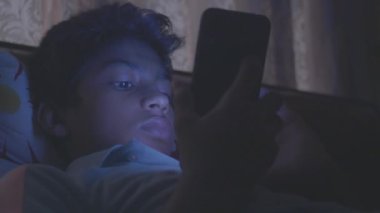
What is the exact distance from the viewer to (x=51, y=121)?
1055 mm

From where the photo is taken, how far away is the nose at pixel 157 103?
0.96 meters

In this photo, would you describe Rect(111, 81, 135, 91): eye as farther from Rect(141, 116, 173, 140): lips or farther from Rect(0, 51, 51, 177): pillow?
Rect(0, 51, 51, 177): pillow

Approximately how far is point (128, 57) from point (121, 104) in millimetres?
106

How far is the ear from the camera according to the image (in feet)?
3.41

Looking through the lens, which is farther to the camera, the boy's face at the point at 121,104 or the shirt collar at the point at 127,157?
the boy's face at the point at 121,104

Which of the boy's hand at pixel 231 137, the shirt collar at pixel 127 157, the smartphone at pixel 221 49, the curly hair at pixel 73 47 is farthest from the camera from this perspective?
the curly hair at pixel 73 47

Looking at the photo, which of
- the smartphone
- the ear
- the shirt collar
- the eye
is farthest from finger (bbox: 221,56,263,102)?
the ear

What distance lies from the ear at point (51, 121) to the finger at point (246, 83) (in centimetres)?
57

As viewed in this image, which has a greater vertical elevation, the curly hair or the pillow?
the curly hair

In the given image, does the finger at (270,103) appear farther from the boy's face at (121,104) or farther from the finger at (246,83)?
the boy's face at (121,104)

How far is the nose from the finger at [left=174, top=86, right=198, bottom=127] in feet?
1.17

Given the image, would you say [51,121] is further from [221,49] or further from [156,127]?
[221,49]

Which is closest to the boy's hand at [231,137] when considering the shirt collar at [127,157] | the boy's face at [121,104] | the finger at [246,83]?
the finger at [246,83]

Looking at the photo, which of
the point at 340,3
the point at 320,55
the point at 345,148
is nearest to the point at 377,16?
the point at 340,3
